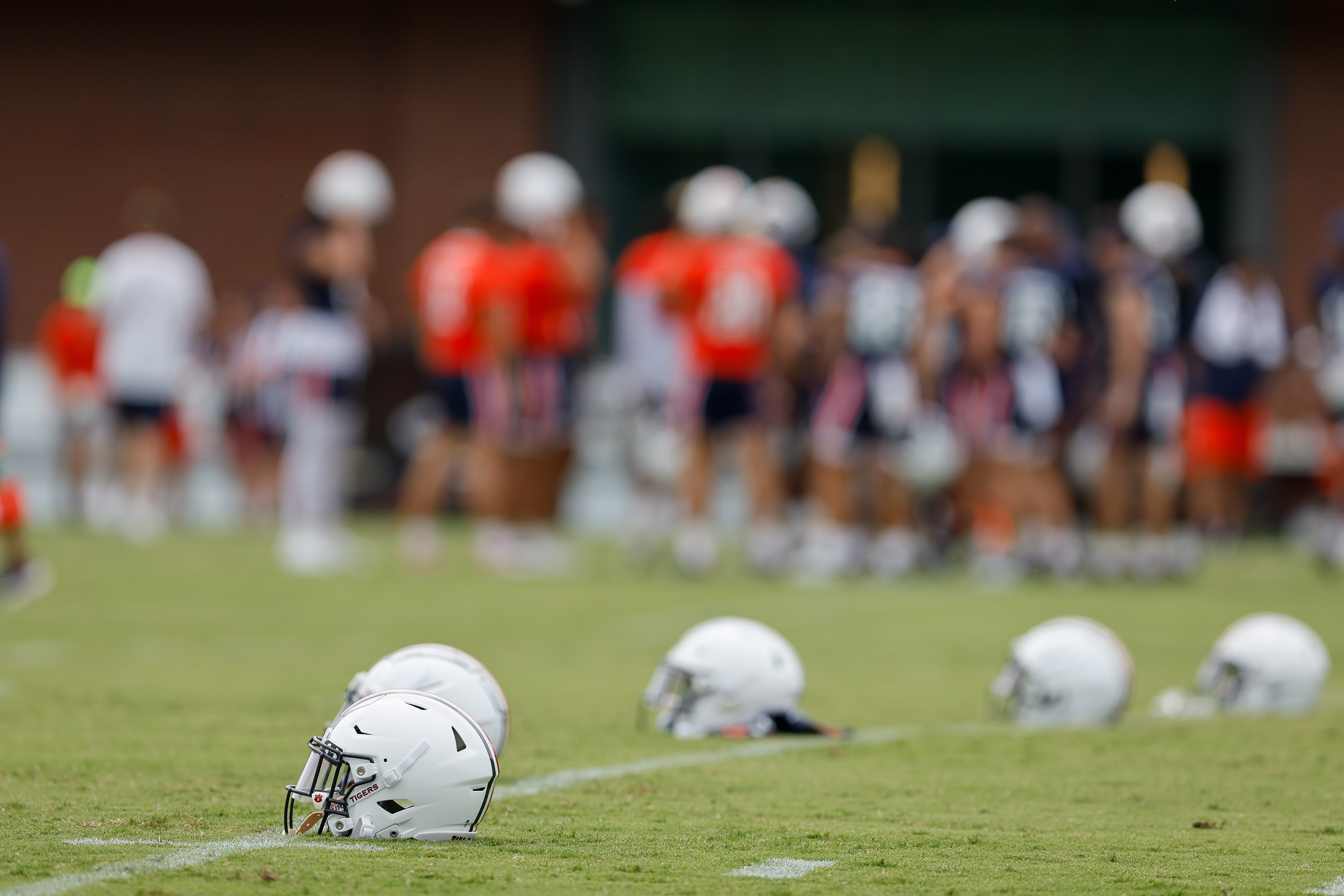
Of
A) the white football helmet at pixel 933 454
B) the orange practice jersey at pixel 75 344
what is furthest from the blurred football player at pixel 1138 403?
the orange practice jersey at pixel 75 344

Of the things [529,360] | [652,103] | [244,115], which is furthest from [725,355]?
[244,115]

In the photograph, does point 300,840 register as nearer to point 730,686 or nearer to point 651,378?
point 730,686

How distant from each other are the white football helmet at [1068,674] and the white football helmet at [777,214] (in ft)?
23.2

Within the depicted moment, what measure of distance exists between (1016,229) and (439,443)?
13.0 ft

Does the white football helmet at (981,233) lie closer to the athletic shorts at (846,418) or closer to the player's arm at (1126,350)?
the player's arm at (1126,350)

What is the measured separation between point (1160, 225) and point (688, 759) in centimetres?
853

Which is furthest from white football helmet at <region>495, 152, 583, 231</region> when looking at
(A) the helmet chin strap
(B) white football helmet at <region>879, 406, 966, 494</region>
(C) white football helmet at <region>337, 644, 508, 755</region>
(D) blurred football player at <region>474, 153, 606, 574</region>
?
(A) the helmet chin strap

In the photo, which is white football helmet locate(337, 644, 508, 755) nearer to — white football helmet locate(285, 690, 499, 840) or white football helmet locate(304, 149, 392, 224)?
white football helmet locate(285, 690, 499, 840)

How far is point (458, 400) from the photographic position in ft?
42.1

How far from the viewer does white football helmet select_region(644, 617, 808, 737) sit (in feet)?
18.2

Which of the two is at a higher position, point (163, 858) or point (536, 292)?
point (536, 292)

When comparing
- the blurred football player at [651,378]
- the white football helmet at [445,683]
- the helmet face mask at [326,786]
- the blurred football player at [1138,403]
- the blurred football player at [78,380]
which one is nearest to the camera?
the helmet face mask at [326,786]

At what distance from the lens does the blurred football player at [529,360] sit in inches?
500

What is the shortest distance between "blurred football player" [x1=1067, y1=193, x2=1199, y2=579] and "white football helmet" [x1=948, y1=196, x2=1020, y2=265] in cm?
70
